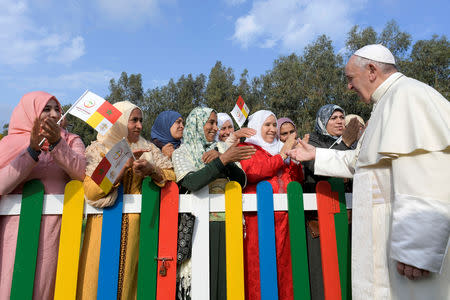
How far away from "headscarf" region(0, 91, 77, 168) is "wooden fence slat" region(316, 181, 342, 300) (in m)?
2.40

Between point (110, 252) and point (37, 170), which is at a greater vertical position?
point (37, 170)

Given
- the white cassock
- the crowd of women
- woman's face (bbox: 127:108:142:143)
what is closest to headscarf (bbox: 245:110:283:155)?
the crowd of women

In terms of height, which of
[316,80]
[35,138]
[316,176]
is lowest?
[316,176]

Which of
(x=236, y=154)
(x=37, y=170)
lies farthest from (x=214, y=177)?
(x=37, y=170)

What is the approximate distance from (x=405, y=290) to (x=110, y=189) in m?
2.14

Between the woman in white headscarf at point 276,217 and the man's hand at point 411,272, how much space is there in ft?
3.61

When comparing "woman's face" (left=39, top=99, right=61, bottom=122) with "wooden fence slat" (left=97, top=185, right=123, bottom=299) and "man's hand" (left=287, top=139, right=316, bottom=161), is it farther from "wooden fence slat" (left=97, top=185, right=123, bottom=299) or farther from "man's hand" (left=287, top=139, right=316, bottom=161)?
"man's hand" (left=287, top=139, right=316, bottom=161)

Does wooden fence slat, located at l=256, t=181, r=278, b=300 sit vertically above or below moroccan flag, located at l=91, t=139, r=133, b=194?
below

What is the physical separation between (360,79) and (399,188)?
1012mm

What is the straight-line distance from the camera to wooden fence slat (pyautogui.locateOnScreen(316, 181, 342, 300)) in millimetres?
2699

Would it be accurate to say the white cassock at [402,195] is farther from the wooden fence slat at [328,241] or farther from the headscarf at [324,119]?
the headscarf at [324,119]

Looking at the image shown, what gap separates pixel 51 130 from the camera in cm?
228

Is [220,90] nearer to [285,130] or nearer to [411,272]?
[285,130]

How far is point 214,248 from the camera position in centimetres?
265
